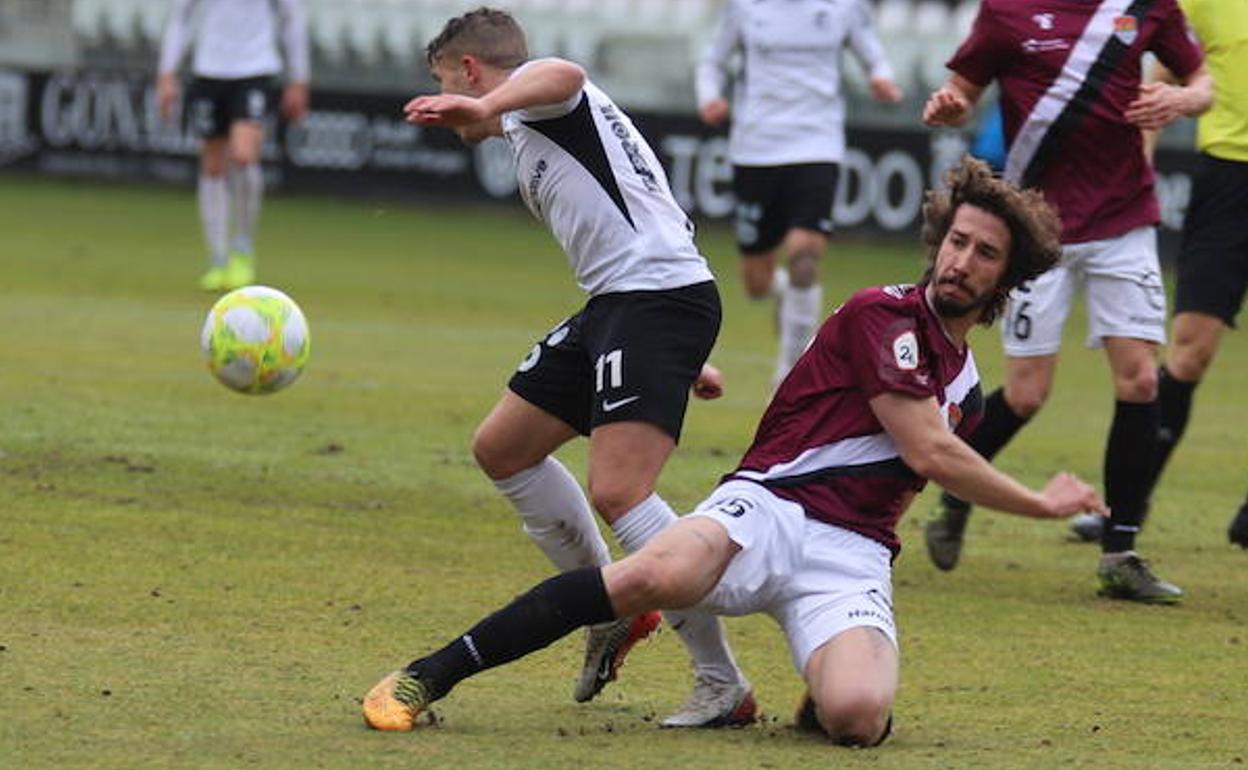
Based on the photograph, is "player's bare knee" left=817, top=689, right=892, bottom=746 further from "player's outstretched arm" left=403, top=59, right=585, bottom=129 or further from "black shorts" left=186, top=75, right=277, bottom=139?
"black shorts" left=186, top=75, right=277, bottom=139

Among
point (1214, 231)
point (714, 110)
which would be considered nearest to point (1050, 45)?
point (1214, 231)

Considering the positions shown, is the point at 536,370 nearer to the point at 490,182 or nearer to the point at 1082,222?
the point at 1082,222

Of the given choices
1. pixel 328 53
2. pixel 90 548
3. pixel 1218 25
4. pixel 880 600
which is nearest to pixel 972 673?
pixel 880 600

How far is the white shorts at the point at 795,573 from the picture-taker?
6.41 m

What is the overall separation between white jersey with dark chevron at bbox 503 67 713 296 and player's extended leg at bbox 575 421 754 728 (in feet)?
1.52

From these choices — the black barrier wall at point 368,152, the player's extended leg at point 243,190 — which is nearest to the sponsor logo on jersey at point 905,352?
the player's extended leg at point 243,190

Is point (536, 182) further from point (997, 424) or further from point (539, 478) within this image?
point (997, 424)

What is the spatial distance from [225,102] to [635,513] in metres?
Result: 11.8

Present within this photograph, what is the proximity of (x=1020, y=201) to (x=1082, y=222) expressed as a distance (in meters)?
2.47

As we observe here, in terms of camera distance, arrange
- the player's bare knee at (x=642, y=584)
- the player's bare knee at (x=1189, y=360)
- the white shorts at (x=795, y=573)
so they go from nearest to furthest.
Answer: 1. the player's bare knee at (x=642, y=584)
2. the white shorts at (x=795, y=573)
3. the player's bare knee at (x=1189, y=360)

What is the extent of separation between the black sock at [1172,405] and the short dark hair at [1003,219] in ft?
11.6

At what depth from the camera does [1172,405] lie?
1027 centimetres

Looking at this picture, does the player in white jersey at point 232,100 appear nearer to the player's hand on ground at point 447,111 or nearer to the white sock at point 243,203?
the white sock at point 243,203

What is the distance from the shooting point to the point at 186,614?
24.9 feet
